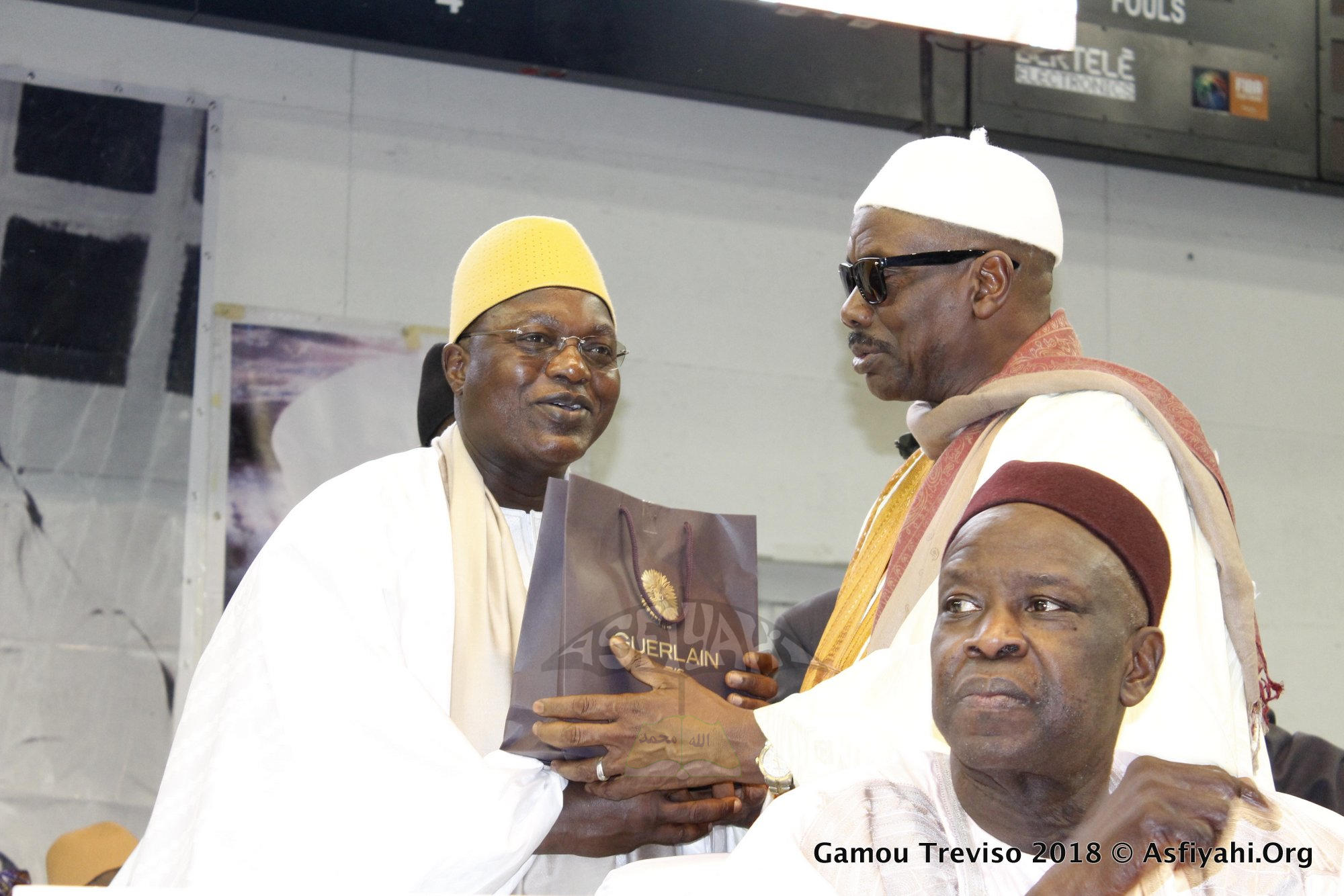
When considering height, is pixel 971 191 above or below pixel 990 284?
above

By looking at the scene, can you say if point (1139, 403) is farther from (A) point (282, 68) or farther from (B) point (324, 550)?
(A) point (282, 68)

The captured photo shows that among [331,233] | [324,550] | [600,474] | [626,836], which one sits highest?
[331,233]

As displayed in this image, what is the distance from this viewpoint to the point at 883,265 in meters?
2.79

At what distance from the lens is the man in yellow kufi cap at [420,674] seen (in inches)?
88.5

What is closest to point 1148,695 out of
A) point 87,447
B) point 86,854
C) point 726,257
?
point 86,854

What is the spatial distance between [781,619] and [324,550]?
5.05 ft

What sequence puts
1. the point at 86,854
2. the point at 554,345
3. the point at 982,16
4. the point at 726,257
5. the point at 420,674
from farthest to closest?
1. the point at 726,257
2. the point at 982,16
3. the point at 86,854
4. the point at 554,345
5. the point at 420,674

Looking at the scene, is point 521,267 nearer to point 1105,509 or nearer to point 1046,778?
point 1105,509

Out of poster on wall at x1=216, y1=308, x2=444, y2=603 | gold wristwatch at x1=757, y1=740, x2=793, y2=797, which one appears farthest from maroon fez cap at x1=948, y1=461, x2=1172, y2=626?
poster on wall at x1=216, y1=308, x2=444, y2=603

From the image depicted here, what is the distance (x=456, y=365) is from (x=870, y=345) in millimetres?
847

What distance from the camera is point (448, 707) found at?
2.52 m

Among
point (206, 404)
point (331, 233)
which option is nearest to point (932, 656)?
point (206, 404)

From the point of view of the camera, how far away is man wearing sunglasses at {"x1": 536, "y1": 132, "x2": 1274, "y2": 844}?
2152 millimetres

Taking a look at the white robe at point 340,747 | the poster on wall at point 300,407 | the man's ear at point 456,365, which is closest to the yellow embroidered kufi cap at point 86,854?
the poster on wall at point 300,407
